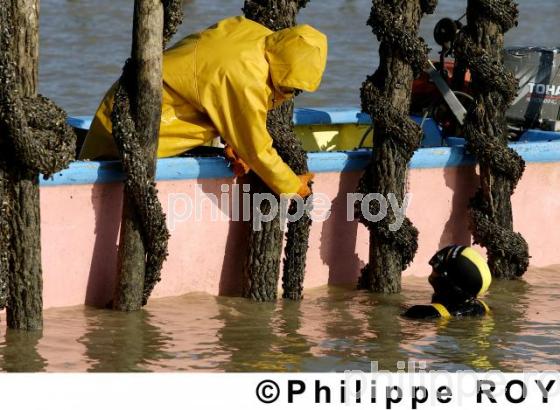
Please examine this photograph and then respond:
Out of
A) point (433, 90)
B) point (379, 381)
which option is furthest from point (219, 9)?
point (379, 381)

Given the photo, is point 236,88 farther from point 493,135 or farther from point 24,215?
point 493,135

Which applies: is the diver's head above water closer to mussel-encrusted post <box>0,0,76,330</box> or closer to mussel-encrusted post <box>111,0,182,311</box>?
mussel-encrusted post <box>111,0,182,311</box>

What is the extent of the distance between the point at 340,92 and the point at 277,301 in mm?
8203

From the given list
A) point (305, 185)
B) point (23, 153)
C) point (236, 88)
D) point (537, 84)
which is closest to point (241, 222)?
point (305, 185)

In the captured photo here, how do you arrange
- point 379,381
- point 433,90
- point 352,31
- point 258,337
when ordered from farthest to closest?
point 352,31 < point 433,90 < point 258,337 < point 379,381

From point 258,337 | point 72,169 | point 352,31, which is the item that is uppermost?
point 352,31

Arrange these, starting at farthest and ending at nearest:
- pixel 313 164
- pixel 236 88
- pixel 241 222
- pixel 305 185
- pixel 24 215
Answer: pixel 313 164
pixel 241 222
pixel 305 185
pixel 236 88
pixel 24 215

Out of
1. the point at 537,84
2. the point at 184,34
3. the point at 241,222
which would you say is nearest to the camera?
the point at 241,222

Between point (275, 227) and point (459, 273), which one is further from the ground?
point (275, 227)

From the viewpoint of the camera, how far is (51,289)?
7.75 meters

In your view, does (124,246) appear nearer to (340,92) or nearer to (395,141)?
(395,141)

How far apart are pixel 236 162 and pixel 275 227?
0.47 m

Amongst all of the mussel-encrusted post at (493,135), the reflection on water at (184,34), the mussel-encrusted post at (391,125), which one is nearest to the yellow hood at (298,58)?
the mussel-encrusted post at (391,125)

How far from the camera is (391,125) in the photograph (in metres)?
8.44
